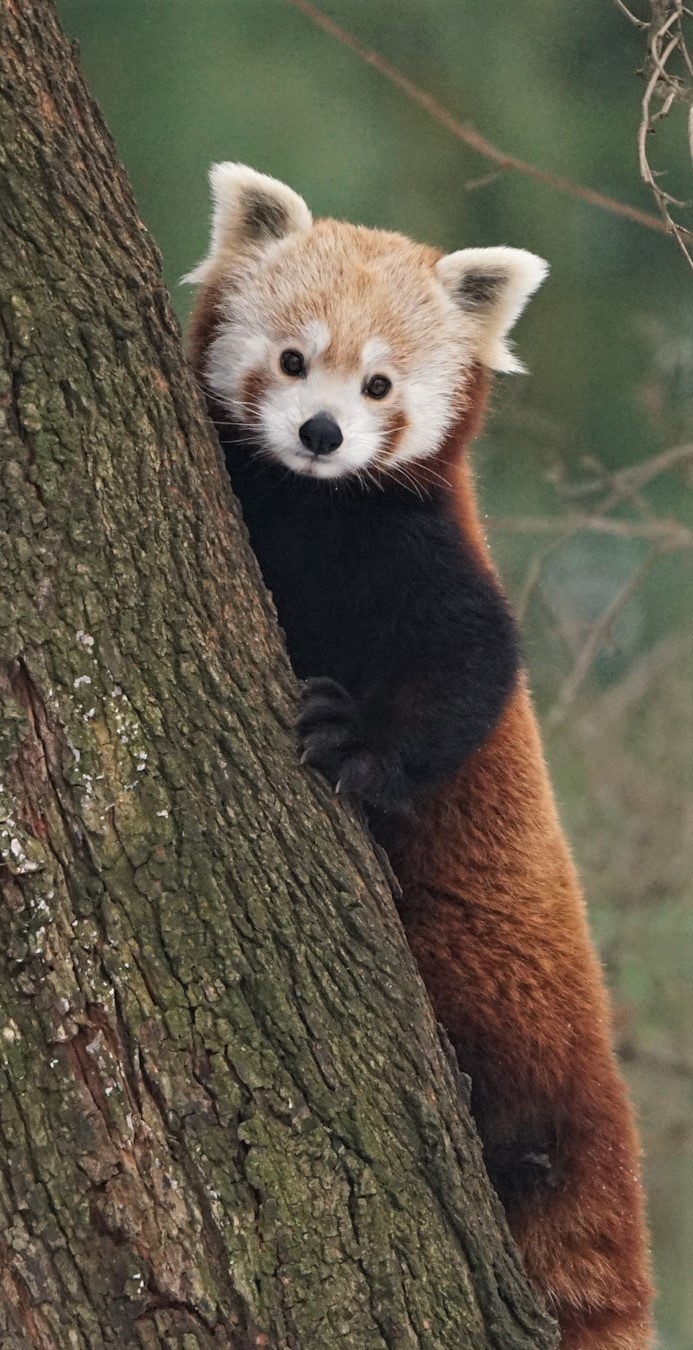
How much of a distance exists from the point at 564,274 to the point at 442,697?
5.00 meters

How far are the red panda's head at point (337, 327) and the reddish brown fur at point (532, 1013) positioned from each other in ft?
0.62

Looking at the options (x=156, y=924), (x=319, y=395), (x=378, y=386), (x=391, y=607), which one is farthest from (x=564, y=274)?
(x=156, y=924)

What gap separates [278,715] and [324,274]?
115 cm

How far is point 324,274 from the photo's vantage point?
2.67 m

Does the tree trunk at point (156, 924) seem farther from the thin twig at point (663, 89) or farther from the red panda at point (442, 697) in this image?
the thin twig at point (663, 89)

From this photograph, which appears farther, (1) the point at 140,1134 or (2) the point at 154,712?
(2) the point at 154,712

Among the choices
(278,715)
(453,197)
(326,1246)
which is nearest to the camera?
(326,1246)

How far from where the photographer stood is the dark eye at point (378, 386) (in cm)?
257

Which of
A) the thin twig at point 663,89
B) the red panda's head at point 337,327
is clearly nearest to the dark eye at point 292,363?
the red panda's head at point 337,327

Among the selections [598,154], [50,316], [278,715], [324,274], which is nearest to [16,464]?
[50,316]

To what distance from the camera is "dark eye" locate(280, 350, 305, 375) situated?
8.28 feet

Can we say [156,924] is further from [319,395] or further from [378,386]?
[378,386]

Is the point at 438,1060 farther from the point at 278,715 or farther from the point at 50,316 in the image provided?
the point at 50,316

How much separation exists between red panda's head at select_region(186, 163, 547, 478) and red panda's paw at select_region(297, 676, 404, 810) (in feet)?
1.75
